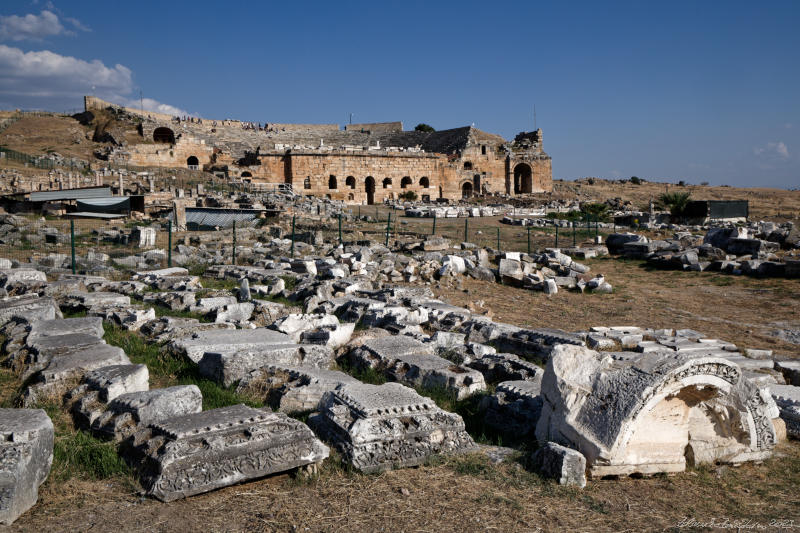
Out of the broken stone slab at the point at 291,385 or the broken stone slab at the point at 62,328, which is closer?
the broken stone slab at the point at 291,385

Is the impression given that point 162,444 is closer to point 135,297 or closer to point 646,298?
point 135,297

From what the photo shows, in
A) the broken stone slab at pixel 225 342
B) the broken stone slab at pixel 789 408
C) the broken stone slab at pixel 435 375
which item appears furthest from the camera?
the broken stone slab at pixel 225 342

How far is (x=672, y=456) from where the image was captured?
4031 mm

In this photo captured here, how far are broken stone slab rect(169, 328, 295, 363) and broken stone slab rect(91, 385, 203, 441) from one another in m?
1.24

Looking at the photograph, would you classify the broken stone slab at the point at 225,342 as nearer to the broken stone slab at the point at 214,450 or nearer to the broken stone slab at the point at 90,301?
the broken stone slab at the point at 214,450

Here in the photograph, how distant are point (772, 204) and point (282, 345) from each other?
4433 centimetres

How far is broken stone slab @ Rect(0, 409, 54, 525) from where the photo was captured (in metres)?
3.06

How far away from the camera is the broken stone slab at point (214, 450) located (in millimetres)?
3410

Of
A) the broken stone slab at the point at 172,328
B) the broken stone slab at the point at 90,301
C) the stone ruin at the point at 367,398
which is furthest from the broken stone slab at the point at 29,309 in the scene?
the broken stone slab at the point at 172,328

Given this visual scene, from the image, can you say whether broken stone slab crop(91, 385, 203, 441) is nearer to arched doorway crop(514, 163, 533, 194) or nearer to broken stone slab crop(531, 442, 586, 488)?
broken stone slab crop(531, 442, 586, 488)

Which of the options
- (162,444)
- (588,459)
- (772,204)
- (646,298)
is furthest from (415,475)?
(772,204)

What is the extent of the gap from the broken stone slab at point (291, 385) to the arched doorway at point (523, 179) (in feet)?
145

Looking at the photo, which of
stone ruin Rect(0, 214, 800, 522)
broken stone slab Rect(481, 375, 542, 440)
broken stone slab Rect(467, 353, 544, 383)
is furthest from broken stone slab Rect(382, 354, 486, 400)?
broken stone slab Rect(467, 353, 544, 383)

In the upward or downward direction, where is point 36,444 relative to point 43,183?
downward
